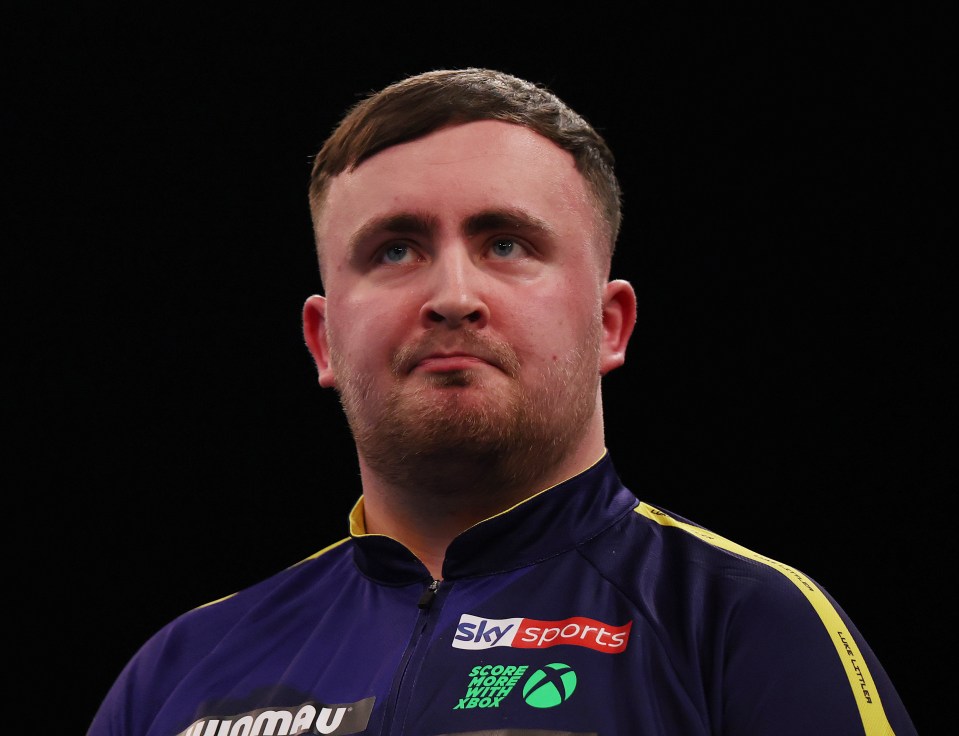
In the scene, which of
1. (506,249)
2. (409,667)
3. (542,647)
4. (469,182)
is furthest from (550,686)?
(469,182)

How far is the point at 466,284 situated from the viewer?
2.35m

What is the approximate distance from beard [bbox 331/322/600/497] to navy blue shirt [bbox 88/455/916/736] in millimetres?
104

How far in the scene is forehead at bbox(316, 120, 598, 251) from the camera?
2447mm

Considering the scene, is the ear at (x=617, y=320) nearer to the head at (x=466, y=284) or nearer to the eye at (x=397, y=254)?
the head at (x=466, y=284)

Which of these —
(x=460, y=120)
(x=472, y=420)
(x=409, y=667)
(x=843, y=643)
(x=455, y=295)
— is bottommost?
(x=409, y=667)

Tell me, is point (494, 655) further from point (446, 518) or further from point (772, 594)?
point (772, 594)

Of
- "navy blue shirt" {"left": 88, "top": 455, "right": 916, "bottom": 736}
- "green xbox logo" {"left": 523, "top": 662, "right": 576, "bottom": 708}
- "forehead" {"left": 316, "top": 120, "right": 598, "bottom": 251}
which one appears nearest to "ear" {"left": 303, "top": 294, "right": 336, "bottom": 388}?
"forehead" {"left": 316, "top": 120, "right": 598, "bottom": 251}

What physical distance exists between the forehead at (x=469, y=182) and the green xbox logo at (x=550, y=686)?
3.22 feet

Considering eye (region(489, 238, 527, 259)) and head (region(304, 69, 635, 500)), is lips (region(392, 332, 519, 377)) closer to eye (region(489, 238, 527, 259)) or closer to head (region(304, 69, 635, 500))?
head (region(304, 69, 635, 500))

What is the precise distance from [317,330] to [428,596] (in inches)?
33.8

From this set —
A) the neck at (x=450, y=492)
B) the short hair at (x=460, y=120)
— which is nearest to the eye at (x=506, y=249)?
the short hair at (x=460, y=120)

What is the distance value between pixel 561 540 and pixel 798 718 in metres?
0.68

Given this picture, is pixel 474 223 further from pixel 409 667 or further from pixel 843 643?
pixel 843 643

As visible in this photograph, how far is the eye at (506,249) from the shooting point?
2.46 m
